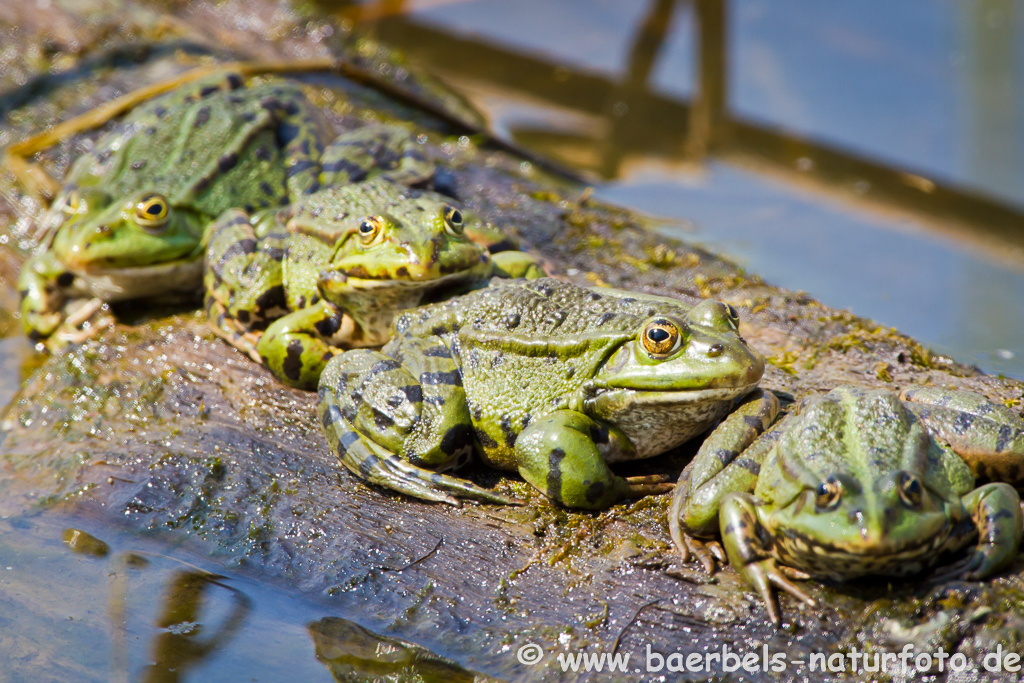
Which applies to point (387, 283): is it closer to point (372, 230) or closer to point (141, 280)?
point (372, 230)

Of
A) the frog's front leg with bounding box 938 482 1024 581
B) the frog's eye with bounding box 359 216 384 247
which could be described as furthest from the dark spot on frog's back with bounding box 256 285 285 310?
the frog's front leg with bounding box 938 482 1024 581

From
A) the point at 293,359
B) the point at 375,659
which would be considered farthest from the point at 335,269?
the point at 375,659

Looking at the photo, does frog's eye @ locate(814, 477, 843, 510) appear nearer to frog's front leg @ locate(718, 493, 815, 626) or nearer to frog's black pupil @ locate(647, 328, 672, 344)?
frog's front leg @ locate(718, 493, 815, 626)

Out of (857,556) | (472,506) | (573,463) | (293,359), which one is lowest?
(472,506)

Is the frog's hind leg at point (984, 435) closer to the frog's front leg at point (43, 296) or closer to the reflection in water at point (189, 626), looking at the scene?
the reflection in water at point (189, 626)

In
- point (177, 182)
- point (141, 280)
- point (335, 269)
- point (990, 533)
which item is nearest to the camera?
point (990, 533)
